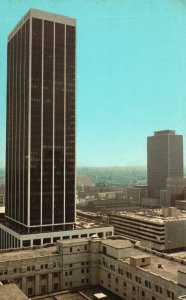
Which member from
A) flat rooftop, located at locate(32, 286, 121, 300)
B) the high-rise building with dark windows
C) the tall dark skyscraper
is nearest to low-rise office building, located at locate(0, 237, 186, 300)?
flat rooftop, located at locate(32, 286, 121, 300)

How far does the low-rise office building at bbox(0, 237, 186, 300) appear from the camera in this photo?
81625mm

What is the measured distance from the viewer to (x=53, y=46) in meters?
151

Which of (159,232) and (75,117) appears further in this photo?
(159,232)

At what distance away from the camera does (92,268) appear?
325 ft

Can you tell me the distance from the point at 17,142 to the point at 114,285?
85.5m

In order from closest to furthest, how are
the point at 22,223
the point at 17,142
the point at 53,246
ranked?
the point at 53,246 → the point at 22,223 → the point at 17,142

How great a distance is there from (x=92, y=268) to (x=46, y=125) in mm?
65175

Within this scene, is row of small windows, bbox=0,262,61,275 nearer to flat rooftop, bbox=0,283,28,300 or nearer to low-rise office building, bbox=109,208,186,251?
flat rooftop, bbox=0,283,28,300

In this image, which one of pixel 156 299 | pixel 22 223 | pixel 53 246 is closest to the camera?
pixel 156 299

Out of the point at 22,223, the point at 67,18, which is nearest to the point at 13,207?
A: the point at 22,223

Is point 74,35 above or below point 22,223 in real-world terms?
above

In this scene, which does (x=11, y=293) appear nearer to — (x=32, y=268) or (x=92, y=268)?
(x=32, y=268)

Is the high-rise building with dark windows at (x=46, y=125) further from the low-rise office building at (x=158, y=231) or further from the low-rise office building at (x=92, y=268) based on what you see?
the low-rise office building at (x=158, y=231)

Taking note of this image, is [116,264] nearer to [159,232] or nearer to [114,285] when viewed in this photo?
[114,285]
